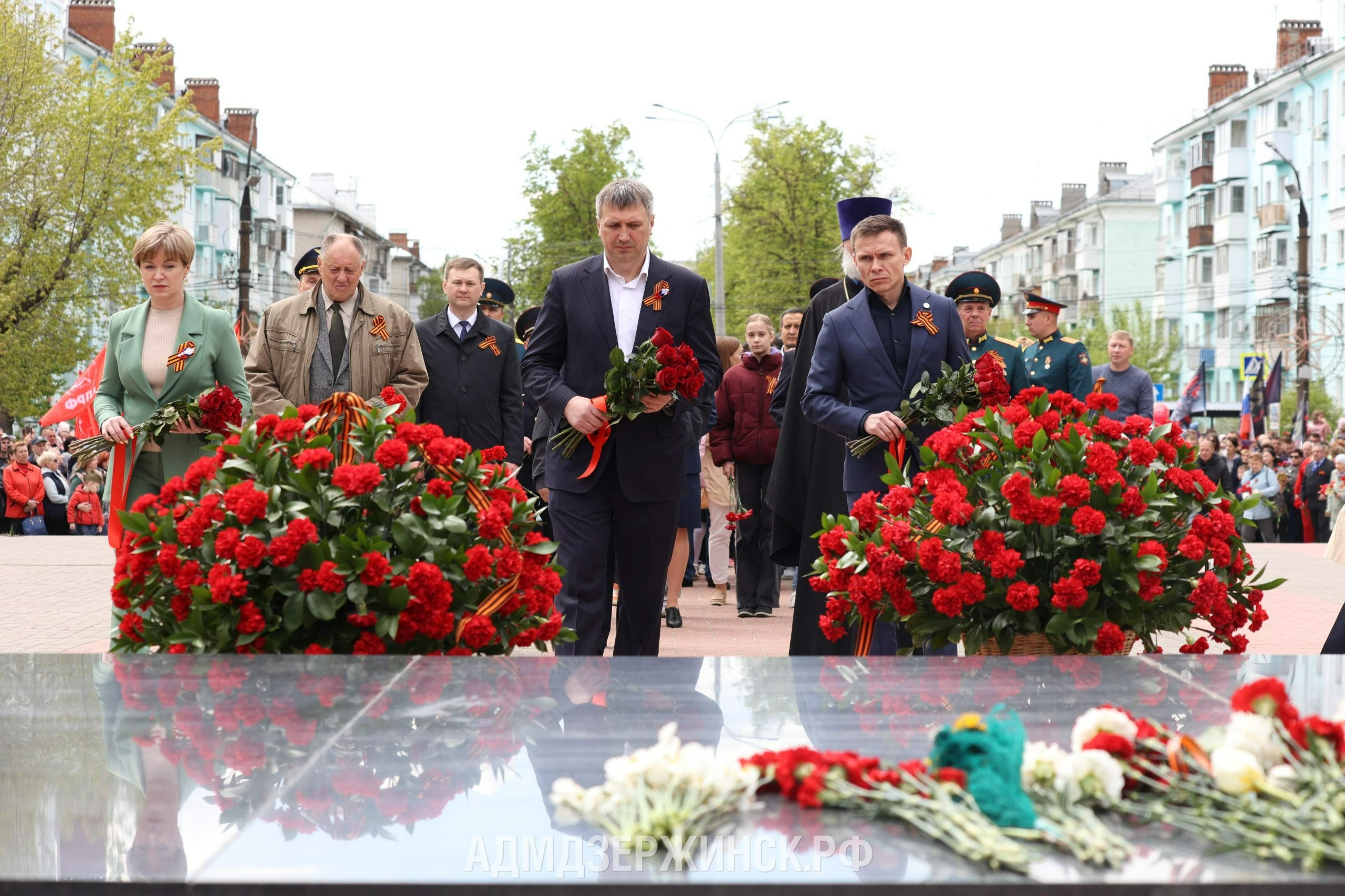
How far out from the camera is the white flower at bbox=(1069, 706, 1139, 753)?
2.44m

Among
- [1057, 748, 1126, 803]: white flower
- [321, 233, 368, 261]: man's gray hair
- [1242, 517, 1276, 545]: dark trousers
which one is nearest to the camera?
[1057, 748, 1126, 803]: white flower

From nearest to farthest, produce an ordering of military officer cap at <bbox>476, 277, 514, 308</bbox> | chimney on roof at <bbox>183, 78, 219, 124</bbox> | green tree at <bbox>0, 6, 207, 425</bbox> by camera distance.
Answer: military officer cap at <bbox>476, 277, 514, 308</bbox>, green tree at <bbox>0, 6, 207, 425</bbox>, chimney on roof at <bbox>183, 78, 219, 124</bbox>

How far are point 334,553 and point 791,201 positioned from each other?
4949 centimetres

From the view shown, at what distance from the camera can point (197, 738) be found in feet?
9.24

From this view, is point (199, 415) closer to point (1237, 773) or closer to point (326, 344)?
point (326, 344)

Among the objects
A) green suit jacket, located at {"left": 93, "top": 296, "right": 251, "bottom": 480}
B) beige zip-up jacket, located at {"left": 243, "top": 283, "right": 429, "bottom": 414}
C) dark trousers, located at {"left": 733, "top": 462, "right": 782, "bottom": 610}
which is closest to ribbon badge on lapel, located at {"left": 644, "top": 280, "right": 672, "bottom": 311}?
beige zip-up jacket, located at {"left": 243, "top": 283, "right": 429, "bottom": 414}

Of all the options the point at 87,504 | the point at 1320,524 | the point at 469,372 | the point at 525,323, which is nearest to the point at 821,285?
the point at 469,372

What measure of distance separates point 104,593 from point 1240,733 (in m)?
10.9

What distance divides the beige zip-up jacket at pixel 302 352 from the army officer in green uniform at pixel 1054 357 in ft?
17.1

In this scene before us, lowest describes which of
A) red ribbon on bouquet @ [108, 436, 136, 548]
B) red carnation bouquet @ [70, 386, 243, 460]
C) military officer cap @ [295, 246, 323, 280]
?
red ribbon on bouquet @ [108, 436, 136, 548]

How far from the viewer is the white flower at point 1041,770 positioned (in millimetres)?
2277

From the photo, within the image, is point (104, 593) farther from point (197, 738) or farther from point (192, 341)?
point (197, 738)

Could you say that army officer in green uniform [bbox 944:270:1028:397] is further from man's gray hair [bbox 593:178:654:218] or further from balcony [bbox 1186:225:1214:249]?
balcony [bbox 1186:225:1214:249]

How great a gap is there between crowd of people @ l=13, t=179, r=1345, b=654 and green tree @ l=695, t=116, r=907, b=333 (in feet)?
142
